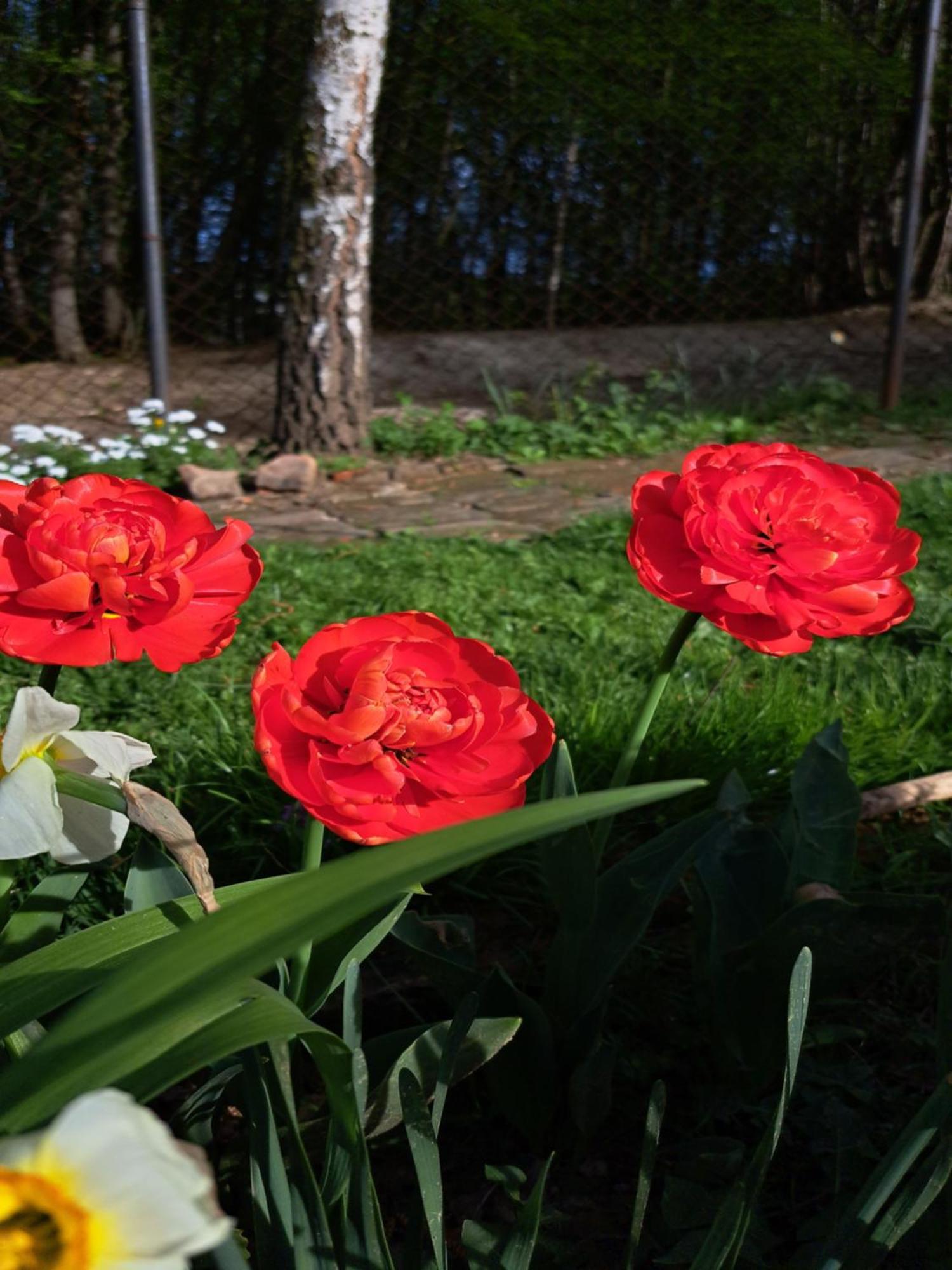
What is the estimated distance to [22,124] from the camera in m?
5.64

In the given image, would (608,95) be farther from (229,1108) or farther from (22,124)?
(229,1108)

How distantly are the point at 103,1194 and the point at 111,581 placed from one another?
0.49m

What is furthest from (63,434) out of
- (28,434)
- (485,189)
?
(485,189)

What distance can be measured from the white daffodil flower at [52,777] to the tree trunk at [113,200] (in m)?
5.77

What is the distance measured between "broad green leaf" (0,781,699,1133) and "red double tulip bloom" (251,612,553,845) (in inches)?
8.2

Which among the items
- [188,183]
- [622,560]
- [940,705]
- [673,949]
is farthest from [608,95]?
[673,949]

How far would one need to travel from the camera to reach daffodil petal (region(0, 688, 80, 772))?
64 centimetres

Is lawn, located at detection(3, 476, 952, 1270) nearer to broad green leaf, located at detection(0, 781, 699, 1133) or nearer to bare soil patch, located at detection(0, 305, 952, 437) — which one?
broad green leaf, located at detection(0, 781, 699, 1133)

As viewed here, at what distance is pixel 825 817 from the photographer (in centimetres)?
124

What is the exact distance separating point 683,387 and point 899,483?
191cm

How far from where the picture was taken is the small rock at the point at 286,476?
447 centimetres

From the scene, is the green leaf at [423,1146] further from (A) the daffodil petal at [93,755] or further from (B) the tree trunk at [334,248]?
(B) the tree trunk at [334,248]

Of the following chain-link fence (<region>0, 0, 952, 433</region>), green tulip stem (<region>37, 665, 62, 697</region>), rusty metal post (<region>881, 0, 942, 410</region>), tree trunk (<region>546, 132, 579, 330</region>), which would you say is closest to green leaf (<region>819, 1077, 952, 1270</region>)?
green tulip stem (<region>37, 665, 62, 697</region>)

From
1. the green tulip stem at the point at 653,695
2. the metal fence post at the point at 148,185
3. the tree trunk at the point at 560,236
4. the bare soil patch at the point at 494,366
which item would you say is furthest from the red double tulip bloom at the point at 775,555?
the tree trunk at the point at 560,236
